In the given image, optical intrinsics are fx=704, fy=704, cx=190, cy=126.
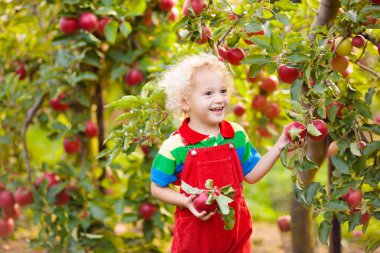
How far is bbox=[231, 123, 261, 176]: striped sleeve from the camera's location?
5.66 ft

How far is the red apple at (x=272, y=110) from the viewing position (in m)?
2.68

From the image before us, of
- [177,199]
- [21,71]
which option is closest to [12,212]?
[21,71]

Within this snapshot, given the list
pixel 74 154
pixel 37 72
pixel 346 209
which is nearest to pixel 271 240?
pixel 74 154

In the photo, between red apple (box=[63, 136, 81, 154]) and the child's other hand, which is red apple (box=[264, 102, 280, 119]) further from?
the child's other hand

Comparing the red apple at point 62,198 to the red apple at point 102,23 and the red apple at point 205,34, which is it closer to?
the red apple at point 102,23

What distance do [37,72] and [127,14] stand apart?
578 millimetres

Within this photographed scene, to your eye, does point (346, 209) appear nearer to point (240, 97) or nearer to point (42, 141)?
point (240, 97)

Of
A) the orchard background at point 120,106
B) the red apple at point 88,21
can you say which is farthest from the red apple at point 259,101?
the red apple at point 88,21

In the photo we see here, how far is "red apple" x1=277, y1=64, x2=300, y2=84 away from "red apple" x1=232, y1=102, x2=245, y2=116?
770 millimetres

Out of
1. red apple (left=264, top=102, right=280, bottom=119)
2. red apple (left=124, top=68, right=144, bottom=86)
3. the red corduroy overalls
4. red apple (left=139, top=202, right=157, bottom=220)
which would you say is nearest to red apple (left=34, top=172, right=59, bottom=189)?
red apple (left=139, top=202, right=157, bottom=220)

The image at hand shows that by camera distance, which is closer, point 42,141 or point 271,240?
point 271,240

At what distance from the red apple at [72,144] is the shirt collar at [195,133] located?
3.60 feet

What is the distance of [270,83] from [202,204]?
1.09 m

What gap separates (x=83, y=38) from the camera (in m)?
2.63
